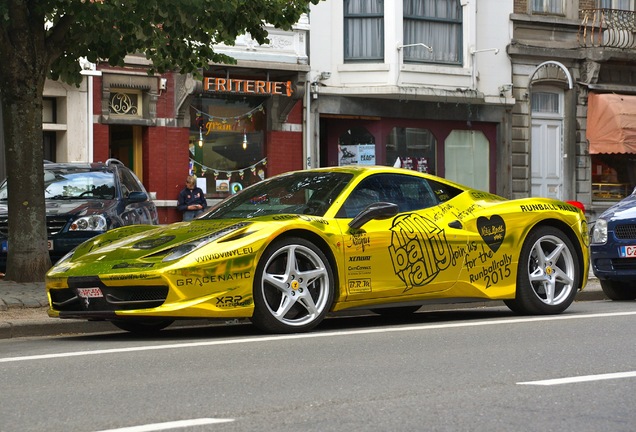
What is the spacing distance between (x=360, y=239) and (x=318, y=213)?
40 centimetres

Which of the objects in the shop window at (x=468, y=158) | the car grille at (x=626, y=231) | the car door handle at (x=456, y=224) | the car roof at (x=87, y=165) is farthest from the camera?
the shop window at (x=468, y=158)

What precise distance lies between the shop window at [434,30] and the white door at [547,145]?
301cm

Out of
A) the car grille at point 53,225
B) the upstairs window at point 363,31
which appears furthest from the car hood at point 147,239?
the upstairs window at point 363,31

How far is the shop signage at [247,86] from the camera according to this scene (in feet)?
83.9

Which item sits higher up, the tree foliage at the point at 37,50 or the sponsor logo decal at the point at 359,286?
the tree foliage at the point at 37,50

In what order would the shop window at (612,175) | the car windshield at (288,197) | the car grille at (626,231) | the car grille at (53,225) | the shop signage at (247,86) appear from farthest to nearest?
1. the shop window at (612,175)
2. the shop signage at (247,86)
3. the car grille at (53,225)
4. the car grille at (626,231)
5. the car windshield at (288,197)

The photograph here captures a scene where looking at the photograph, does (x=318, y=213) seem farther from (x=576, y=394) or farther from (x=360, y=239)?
(x=576, y=394)

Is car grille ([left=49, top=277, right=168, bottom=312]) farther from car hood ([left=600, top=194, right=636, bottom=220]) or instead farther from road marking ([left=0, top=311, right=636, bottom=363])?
car hood ([left=600, top=194, right=636, bottom=220])

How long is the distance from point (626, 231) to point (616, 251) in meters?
0.28

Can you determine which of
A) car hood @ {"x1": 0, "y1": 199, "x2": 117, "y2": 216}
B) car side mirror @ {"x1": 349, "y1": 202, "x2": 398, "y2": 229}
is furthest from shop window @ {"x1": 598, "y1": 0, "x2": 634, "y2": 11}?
car side mirror @ {"x1": 349, "y1": 202, "x2": 398, "y2": 229}

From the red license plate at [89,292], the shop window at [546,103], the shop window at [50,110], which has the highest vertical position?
the shop window at [546,103]

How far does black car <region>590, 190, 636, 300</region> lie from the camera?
14.6 metres

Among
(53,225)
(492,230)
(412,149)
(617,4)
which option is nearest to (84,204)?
(53,225)

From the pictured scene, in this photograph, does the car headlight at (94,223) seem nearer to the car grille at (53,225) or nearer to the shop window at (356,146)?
the car grille at (53,225)
